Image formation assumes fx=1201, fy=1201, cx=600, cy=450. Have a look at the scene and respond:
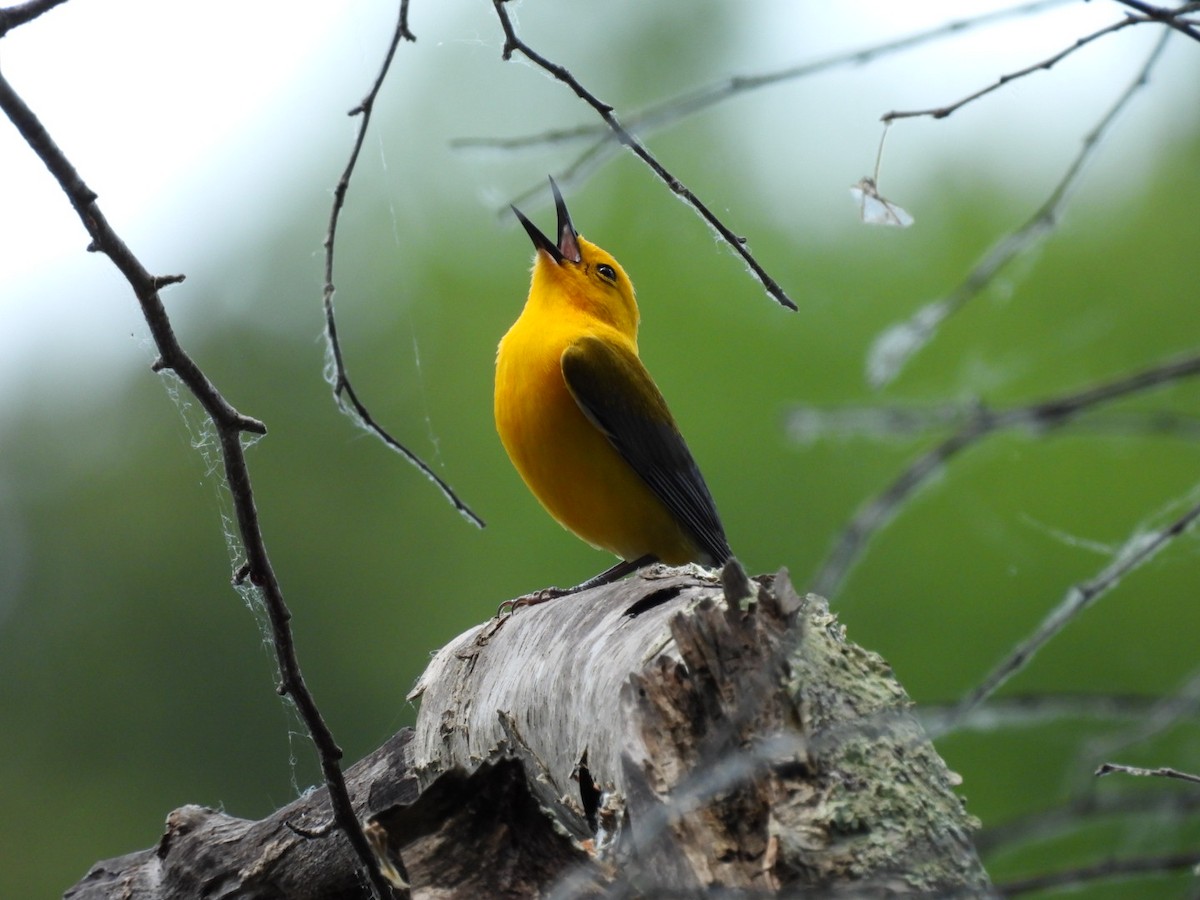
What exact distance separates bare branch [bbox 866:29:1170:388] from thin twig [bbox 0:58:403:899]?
1025 mm

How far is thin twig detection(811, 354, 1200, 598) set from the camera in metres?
0.92

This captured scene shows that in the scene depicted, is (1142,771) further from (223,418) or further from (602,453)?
(602,453)

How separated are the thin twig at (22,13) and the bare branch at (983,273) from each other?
4.35 ft

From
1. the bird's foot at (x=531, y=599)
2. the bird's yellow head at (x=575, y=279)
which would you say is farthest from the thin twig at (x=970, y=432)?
the bird's yellow head at (x=575, y=279)

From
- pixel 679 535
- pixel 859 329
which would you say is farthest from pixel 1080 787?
pixel 859 329

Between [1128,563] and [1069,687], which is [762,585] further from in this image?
[1069,687]

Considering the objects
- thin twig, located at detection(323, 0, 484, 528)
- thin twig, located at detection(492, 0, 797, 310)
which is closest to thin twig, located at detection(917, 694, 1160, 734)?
thin twig, located at detection(492, 0, 797, 310)

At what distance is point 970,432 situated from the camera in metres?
0.95

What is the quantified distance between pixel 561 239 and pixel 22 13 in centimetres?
326

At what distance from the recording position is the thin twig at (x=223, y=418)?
182 centimetres

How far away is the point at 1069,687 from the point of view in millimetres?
6527

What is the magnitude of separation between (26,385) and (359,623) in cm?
371

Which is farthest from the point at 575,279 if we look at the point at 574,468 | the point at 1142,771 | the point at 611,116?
the point at 1142,771

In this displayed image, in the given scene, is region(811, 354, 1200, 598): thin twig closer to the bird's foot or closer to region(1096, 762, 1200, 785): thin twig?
region(1096, 762, 1200, 785): thin twig
